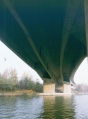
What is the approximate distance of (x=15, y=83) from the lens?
10075cm

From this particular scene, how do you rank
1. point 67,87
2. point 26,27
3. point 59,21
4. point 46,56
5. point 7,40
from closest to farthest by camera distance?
A: point 59,21 < point 26,27 < point 7,40 < point 46,56 < point 67,87

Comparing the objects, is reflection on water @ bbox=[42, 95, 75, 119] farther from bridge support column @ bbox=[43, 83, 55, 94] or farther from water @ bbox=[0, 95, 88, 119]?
bridge support column @ bbox=[43, 83, 55, 94]

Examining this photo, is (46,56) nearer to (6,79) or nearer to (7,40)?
(7,40)

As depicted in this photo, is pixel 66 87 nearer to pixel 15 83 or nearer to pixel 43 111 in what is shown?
pixel 15 83

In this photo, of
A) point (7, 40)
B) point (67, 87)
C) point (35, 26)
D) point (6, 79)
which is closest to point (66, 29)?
point (35, 26)

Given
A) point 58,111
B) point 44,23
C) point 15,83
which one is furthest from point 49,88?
point 44,23

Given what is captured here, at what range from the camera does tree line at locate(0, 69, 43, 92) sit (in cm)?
9699

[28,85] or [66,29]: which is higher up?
[28,85]

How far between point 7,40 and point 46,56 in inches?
455

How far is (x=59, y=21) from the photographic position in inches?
730

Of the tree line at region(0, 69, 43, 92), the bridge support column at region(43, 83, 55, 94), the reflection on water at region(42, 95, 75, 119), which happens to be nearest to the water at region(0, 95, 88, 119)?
the reflection on water at region(42, 95, 75, 119)

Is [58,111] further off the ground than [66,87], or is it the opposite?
[66,87]

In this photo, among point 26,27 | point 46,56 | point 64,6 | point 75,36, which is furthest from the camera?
point 46,56

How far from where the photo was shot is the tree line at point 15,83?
9699 cm
